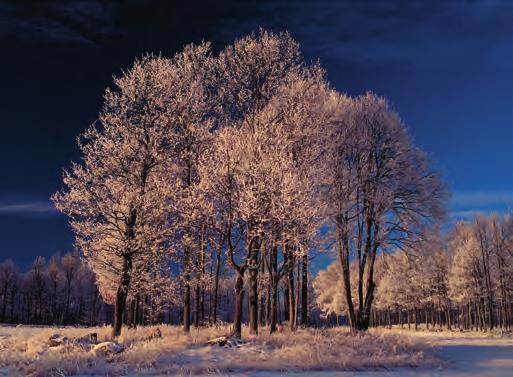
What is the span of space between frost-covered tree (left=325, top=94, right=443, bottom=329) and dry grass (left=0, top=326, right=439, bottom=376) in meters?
7.51

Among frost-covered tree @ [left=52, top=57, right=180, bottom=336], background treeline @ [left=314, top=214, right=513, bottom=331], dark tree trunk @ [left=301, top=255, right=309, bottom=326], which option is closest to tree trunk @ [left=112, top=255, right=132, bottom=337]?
frost-covered tree @ [left=52, top=57, right=180, bottom=336]

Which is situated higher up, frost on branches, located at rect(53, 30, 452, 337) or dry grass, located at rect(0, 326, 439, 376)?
frost on branches, located at rect(53, 30, 452, 337)

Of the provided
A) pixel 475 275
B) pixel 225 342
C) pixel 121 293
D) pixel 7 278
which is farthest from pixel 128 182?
pixel 7 278

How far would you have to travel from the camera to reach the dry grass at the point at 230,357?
42.6 feet

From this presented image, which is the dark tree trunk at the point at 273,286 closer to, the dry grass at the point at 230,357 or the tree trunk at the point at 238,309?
the tree trunk at the point at 238,309

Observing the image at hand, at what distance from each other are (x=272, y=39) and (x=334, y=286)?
225 feet

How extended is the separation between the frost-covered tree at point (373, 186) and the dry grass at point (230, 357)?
7508 millimetres

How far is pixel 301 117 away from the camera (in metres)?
23.0

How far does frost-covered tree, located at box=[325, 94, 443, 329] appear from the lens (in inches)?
992

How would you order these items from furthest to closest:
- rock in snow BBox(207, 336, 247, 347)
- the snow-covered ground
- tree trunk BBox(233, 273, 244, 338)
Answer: tree trunk BBox(233, 273, 244, 338)
rock in snow BBox(207, 336, 247, 347)
the snow-covered ground

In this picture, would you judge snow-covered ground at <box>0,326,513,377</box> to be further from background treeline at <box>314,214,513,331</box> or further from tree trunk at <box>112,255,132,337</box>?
background treeline at <box>314,214,513,331</box>

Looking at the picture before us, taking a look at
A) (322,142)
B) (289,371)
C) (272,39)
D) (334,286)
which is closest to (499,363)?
(289,371)

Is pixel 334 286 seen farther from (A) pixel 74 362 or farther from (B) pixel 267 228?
(A) pixel 74 362

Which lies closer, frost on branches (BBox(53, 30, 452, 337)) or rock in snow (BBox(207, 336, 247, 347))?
rock in snow (BBox(207, 336, 247, 347))
